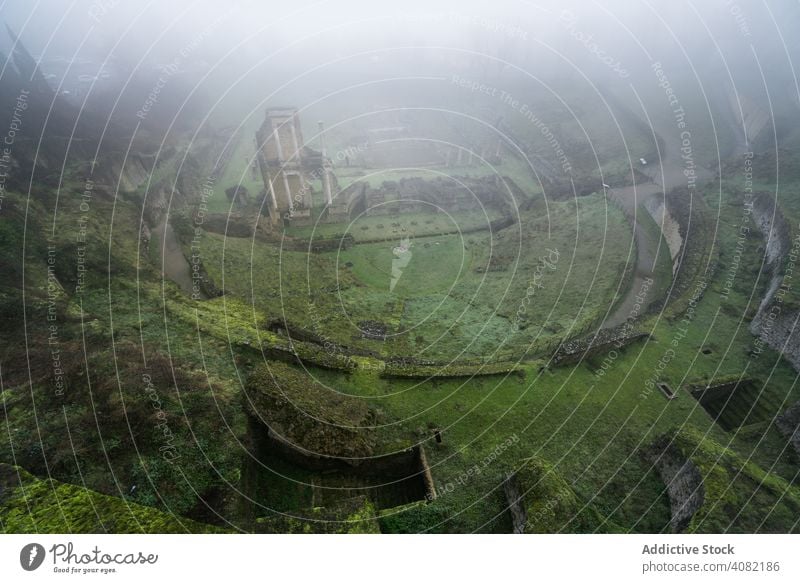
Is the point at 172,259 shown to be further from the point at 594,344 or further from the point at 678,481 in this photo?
the point at 678,481

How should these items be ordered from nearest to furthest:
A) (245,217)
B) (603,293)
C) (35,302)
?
(35,302) < (603,293) < (245,217)

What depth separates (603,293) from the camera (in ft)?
101

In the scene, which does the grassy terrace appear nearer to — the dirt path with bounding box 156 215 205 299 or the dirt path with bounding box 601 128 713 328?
the dirt path with bounding box 601 128 713 328

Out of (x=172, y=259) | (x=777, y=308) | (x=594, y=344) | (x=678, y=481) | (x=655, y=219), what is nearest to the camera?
(x=678, y=481)

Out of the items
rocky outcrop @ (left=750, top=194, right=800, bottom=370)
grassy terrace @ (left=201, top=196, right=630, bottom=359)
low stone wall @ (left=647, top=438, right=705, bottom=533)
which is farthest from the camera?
grassy terrace @ (left=201, top=196, right=630, bottom=359)

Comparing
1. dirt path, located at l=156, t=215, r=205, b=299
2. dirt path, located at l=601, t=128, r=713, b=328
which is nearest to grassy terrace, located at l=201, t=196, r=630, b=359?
dirt path, located at l=601, t=128, r=713, b=328

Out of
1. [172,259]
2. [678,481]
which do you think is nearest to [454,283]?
[678,481]

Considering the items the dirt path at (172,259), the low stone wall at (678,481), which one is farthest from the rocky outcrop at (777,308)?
the dirt path at (172,259)

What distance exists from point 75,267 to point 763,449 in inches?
1540

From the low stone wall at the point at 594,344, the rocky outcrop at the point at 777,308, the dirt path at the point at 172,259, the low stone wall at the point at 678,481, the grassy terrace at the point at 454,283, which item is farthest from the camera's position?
the dirt path at the point at 172,259

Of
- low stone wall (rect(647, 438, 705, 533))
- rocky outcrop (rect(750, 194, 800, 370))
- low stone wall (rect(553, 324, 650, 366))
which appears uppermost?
rocky outcrop (rect(750, 194, 800, 370))

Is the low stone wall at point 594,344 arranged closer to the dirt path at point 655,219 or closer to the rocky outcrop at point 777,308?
the dirt path at point 655,219

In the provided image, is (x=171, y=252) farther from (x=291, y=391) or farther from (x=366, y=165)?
(x=366, y=165)

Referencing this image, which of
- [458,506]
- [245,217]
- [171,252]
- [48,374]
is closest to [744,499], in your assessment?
[458,506]
